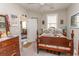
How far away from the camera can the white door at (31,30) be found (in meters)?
1.62

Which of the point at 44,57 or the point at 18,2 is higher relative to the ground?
the point at 18,2

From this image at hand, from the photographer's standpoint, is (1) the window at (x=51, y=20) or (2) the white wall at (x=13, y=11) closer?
(2) the white wall at (x=13, y=11)

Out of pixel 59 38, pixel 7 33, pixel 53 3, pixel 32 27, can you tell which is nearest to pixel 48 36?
pixel 59 38

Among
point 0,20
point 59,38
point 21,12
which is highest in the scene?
point 21,12

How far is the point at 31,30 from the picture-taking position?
1.65 m

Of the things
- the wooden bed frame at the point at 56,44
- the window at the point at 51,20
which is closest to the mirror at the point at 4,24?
Answer: the wooden bed frame at the point at 56,44

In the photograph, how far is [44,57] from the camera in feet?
5.31

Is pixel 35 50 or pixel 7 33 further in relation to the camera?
pixel 35 50

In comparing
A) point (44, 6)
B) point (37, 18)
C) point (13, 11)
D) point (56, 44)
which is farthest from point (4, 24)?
point (56, 44)

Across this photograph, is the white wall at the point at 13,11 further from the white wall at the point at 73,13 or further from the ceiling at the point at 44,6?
the white wall at the point at 73,13

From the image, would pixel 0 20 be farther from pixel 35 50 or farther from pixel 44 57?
pixel 44 57

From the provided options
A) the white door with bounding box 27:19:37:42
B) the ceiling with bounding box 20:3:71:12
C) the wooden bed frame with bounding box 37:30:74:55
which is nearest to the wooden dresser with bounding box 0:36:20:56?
the white door with bounding box 27:19:37:42

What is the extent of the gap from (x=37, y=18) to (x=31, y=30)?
0.83 ft

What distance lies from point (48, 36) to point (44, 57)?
397mm
